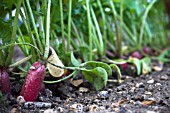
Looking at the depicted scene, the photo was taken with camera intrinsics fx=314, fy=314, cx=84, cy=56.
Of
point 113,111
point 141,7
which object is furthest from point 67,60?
point 141,7

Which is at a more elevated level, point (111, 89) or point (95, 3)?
point (95, 3)

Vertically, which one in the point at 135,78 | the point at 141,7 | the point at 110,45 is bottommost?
the point at 135,78

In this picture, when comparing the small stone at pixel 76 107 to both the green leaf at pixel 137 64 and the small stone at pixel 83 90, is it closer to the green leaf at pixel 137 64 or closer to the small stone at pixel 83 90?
the small stone at pixel 83 90

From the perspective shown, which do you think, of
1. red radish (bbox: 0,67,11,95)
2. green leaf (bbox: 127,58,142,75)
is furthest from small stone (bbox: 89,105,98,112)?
green leaf (bbox: 127,58,142,75)

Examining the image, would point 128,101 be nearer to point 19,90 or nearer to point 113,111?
point 113,111

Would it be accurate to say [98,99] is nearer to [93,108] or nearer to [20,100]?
[93,108]

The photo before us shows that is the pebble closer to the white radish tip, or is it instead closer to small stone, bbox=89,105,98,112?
small stone, bbox=89,105,98,112
